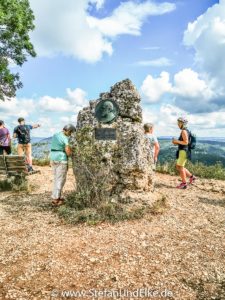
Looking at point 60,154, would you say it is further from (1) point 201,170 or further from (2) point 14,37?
(2) point 14,37

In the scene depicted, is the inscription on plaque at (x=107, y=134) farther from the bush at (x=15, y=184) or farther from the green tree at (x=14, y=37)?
the green tree at (x=14, y=37)

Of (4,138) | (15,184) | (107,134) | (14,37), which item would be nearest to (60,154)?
(107,134)

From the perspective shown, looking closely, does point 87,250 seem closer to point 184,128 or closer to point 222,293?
point 222,293

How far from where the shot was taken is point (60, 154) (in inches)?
343

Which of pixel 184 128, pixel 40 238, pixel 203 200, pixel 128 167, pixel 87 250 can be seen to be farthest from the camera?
pixel 184 128

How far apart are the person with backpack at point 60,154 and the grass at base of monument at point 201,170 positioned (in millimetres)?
7378

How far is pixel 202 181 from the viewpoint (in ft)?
44.0

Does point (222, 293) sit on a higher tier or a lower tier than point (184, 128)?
lower

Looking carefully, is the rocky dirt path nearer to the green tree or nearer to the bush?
the bush

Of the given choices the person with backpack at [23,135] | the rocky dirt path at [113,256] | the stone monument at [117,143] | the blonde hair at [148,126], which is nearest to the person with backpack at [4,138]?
the person with backpack at [23,135]

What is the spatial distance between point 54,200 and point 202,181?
6.85 meters

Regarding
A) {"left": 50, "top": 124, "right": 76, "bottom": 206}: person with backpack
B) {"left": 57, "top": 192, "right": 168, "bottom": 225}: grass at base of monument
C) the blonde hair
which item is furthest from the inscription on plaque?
the blonde hair

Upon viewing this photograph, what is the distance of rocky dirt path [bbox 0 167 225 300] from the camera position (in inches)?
193

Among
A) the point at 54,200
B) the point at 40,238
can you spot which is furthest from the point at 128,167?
the point at 40,238
